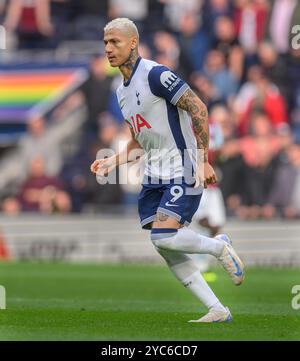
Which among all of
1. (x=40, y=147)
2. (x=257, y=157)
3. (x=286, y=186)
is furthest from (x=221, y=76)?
(x=40, y=147)

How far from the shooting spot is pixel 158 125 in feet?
32.3

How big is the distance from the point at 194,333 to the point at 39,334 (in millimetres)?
1202

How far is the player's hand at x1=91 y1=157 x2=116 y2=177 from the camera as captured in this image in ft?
33.5

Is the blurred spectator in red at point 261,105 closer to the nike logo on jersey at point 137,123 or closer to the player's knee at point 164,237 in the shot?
the nike logo on jersey at point 137,123

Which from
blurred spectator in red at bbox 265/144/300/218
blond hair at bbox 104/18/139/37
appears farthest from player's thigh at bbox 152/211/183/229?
blurred spectator in red at bbox 265/144/300/218

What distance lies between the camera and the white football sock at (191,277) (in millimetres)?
9883

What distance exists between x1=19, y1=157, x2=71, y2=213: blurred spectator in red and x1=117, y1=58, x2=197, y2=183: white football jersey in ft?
38.1

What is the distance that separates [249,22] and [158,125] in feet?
45.3

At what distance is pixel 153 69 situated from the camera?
9695 millimetres

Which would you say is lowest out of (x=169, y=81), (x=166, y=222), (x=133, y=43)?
(x=166, y=222)

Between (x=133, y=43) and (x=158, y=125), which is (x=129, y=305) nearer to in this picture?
(x=158, y=125)

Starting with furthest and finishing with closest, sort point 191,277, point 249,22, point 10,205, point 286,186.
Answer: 1. point 249,22
2. point 10,205
3. point 286,186
4. point 191,277
